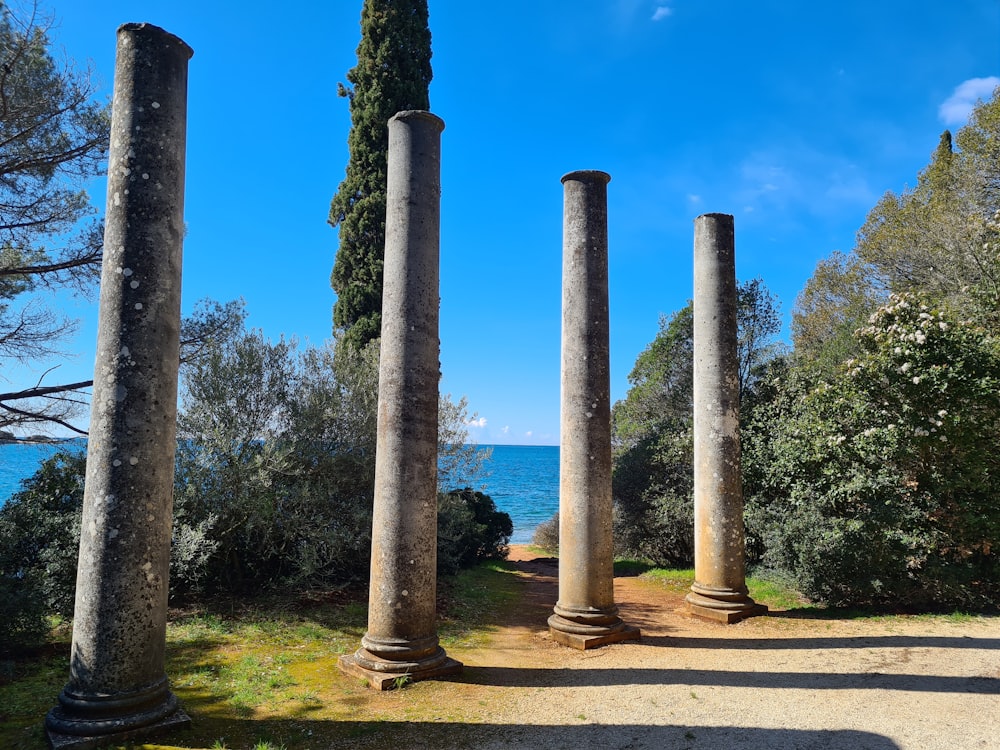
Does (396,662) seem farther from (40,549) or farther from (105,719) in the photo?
(40,549)

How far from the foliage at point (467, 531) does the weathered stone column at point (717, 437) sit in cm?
536

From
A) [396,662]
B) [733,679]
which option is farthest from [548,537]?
[396,662]

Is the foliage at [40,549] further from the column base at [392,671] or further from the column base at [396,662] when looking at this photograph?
the column base at [396,662]

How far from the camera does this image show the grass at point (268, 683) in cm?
606

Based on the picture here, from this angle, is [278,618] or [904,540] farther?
[904,540]

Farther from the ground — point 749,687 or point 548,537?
point 749,687

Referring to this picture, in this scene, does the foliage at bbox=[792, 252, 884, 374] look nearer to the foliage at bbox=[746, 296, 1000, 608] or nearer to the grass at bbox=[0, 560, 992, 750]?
the foliage at bbox=[746, 296, 1000, 608]

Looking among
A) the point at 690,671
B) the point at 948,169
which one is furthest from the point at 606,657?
the point at 948,169

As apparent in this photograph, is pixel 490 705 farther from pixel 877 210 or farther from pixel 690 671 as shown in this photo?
pixel 877 210

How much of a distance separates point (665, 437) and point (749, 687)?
11.7 meters

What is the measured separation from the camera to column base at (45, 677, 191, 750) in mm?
5344

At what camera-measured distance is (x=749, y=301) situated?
66.6 ft

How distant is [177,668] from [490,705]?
410 cm

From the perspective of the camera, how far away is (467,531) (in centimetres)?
1720
